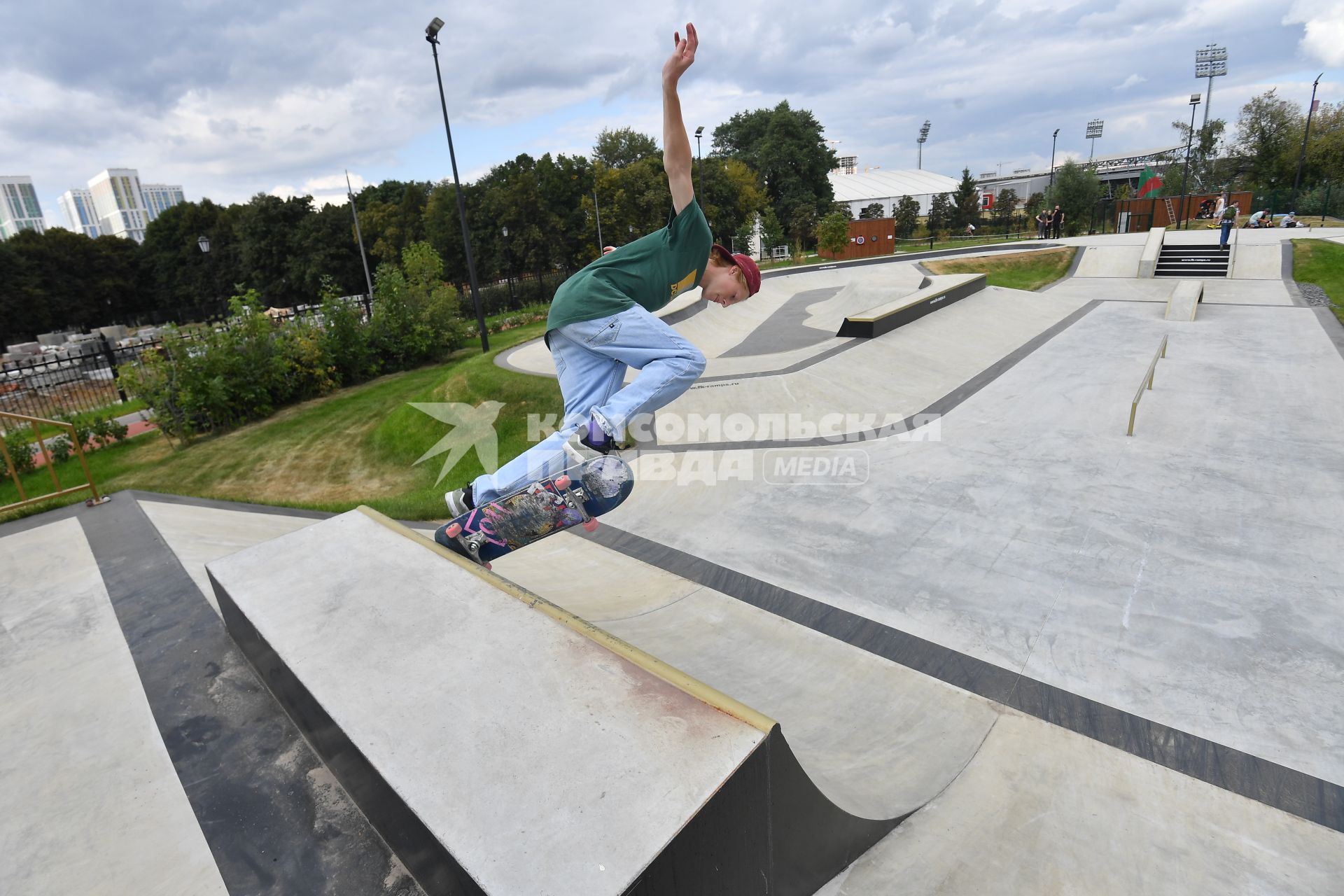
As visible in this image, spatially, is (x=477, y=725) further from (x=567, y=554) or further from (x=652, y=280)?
(x=567, y=554)

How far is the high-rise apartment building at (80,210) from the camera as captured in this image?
186000mm

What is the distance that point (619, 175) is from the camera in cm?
4316

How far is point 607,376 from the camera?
10.1ft

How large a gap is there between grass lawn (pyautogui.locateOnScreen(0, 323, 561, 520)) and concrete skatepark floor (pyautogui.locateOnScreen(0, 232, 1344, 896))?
306cm

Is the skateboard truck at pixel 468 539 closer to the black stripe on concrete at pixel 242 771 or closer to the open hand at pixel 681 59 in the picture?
the black stripe on concrete at pixel 242 771

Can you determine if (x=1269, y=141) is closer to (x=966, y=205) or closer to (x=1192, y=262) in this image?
(x=966, y=205)

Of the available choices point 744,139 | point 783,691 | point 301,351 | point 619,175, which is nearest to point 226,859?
point 783,691

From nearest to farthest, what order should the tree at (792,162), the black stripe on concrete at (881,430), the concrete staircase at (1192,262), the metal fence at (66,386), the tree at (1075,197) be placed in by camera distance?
the black stripe on concrete at (881,430)
the metal fence at (66,386)
the concrete staircase at (1192,262)
the tree at (1075,197)
the tree at (792,162)

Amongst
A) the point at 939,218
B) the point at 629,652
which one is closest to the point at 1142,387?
the point at 629,652

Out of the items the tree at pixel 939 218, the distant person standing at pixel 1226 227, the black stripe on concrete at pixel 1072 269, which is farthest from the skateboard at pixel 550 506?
the tree at pixel 939 218

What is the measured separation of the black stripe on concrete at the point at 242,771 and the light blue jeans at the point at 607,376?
4.06ft

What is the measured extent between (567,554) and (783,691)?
2.66 meters

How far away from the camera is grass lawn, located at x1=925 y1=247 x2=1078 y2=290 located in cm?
2088

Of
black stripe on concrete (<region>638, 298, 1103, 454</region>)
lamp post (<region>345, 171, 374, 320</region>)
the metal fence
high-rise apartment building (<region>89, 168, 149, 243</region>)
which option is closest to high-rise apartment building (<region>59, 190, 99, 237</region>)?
high-rise apartment building (<region>89, 168, 149, 243</region>)
